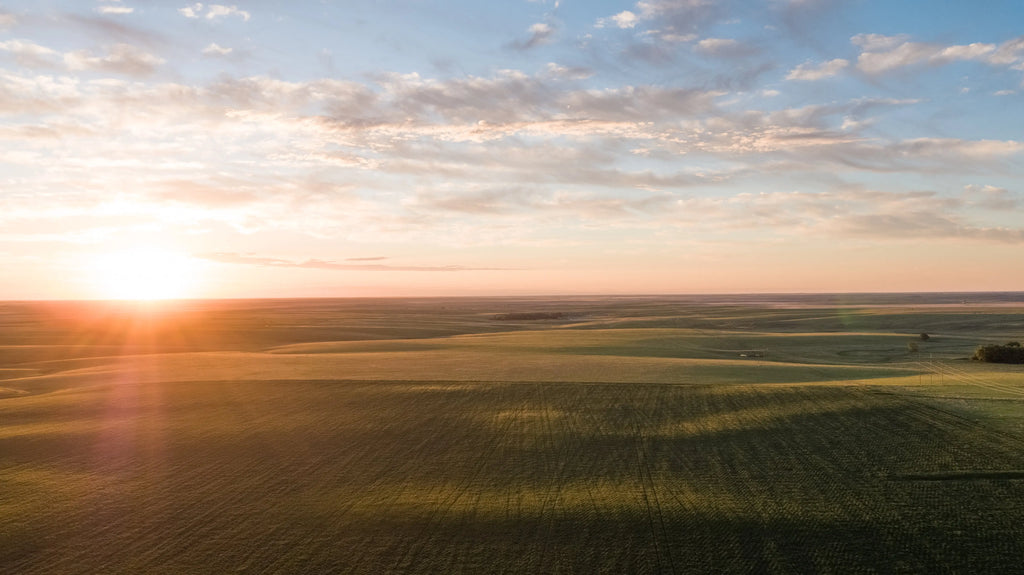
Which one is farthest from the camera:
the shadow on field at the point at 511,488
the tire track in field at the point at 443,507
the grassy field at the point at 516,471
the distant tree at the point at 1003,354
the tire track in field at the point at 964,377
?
the distant tree at the point at 1003,354

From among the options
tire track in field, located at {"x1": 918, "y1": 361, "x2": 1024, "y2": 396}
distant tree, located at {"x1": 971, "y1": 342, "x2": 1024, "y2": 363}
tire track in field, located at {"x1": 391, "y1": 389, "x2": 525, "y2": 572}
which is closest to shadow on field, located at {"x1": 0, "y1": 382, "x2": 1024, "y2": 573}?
tire track in field, located at {"x1": 391, "y1": 389, "x2": 525, "y2": 572}

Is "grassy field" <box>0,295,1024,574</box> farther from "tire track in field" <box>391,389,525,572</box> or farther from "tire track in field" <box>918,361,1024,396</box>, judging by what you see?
"tire track in field" <box>918,361,1024,396</box>

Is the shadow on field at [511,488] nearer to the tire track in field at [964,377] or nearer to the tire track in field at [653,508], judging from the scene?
the tire track in field at [653,508]

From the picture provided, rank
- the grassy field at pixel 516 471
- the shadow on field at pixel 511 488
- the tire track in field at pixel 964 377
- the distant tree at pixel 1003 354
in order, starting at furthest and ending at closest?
the distant tree at pixel 1003 354, the tire track in field at pixel 964 377, the grassy field at pixel 516 471, the shadow on field at pixel 511 488

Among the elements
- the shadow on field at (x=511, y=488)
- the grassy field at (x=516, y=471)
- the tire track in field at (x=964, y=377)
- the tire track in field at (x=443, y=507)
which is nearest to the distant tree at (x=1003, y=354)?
the tire track in field at (x=964, y=377)

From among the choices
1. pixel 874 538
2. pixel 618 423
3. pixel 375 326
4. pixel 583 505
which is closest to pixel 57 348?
pixel 375 326

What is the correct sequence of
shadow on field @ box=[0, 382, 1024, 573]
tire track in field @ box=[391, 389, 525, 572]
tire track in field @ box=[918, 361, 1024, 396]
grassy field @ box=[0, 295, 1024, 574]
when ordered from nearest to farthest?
tire track in field @ box=[391, 389, 525, 572] < shadow on field @ box=[0, 382, 1024, 573] < grassy field @ box=[0, 295, 1024, 574] < tire track in field @ box=[918, 361, 1024, 396]
